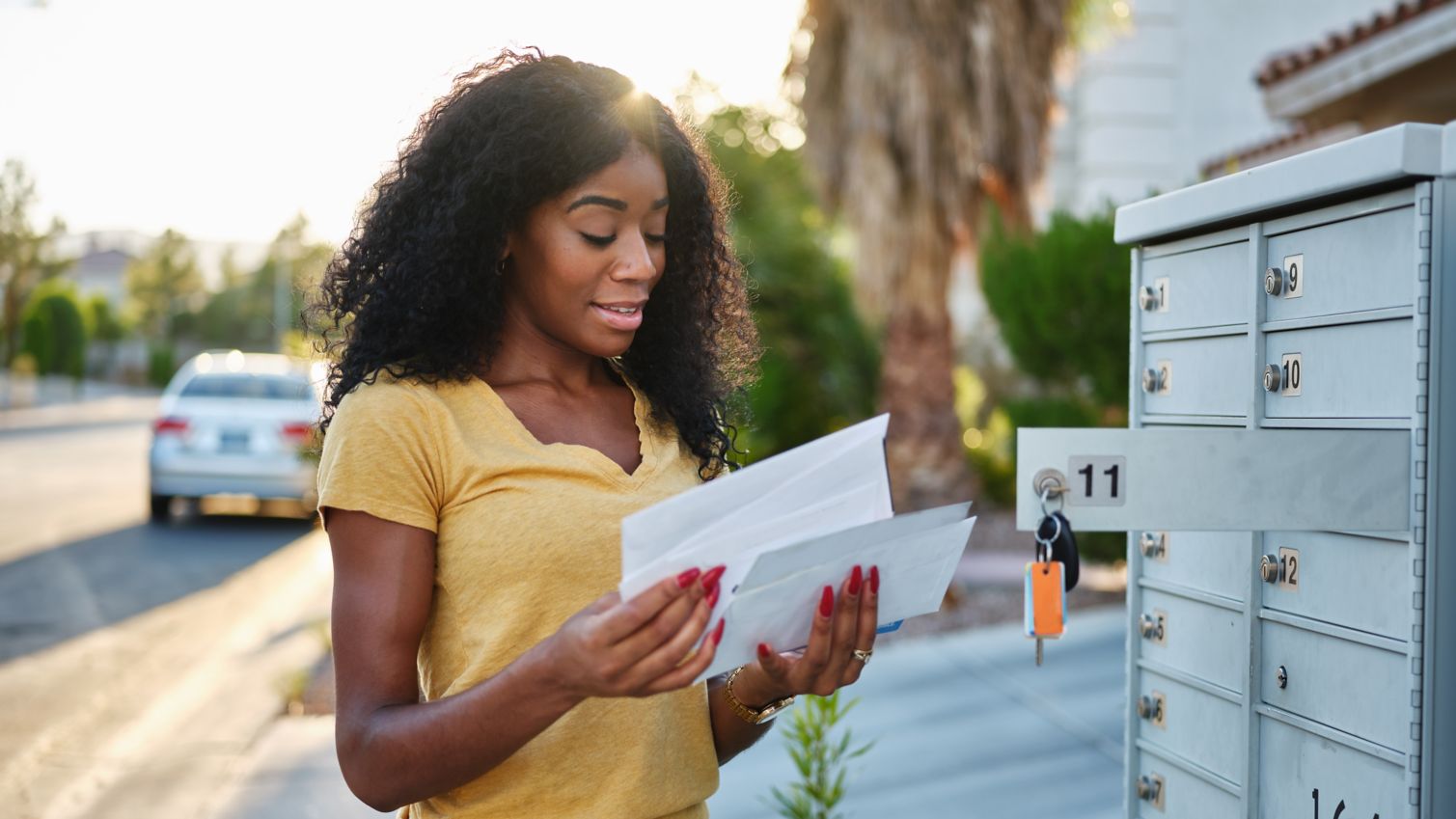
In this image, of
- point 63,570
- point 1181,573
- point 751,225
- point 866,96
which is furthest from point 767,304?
point 1181,573

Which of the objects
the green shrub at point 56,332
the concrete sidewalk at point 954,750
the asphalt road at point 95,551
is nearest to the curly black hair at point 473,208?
the concrete sidewalk at point 954,750

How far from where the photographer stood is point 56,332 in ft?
135

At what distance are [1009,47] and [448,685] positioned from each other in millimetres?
8923

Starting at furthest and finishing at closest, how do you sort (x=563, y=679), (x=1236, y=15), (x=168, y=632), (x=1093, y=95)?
(x=1093, y=95) < (x=1236, y=15) < (x=168, y=632) < (x=563, y=679)

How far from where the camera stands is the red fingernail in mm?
1235

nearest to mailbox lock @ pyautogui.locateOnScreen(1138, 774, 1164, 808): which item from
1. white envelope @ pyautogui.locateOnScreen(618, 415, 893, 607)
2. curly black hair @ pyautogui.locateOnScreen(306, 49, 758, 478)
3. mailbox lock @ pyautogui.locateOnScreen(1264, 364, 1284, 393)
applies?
mailbox lock @ pyautogui.locateOnScreen(1264, 364, 1284, 393)

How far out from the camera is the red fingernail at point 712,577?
1.24 m

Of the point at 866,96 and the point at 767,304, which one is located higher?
the point at 866,96

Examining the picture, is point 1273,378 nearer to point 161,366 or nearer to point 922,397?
point 922,397

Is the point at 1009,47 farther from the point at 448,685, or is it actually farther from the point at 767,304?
the point at 448,685

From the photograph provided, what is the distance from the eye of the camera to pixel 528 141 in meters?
1.66

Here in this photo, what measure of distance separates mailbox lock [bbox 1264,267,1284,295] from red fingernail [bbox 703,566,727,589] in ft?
3.29

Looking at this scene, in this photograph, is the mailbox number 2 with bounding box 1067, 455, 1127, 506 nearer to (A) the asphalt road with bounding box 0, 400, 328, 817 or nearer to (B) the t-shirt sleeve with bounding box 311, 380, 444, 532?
(B) the t-shirt sleeve with bounding box 311, 380, 444, 532

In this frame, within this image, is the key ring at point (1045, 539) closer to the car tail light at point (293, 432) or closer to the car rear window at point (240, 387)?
the car tail light at point (293, 432)
